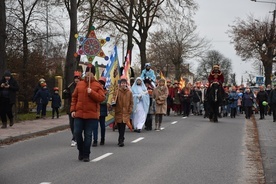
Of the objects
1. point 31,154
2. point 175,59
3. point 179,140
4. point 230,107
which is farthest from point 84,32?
point 175,59

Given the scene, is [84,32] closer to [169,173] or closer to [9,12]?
[9,12]

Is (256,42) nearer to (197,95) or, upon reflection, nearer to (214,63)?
(197,95)

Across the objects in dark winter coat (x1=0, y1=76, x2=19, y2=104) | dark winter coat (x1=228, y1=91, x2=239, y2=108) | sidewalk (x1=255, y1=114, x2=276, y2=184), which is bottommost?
sidewalk (x1=255, y1=114, x2=276, y2=184)

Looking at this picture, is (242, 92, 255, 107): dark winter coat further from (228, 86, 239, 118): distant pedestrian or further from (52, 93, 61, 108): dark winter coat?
Answer: (52, 93, 61, 108): dark winter coat

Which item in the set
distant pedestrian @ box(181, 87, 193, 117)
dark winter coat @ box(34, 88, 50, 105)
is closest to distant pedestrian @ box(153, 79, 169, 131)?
dark winter coat @ box(34, 88, 50, 105)

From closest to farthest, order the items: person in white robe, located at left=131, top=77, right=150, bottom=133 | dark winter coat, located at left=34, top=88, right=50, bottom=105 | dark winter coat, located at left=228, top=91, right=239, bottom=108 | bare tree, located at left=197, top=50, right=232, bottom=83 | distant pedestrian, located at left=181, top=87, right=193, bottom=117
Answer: person in white robe, located at left=131, top=77, right=150, bottom=133 < dark winter coat, located at left=34, top=88, right=50, bottom=105 < distant pedestrian, located at left=181, top=87, right=193, bottom=117 < dark winter coat, located at left=228, top=91, right=239, bottom=108 < bare tree, located at left=197, top=50, right=232, bottom=83

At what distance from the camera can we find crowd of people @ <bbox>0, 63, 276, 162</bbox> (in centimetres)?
1166

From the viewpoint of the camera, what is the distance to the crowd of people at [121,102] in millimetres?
11656

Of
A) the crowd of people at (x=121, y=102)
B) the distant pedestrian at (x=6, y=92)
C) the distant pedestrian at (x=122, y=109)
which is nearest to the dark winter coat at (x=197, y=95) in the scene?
the crowd of people at (x=121, y=102)

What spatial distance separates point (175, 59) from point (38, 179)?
70.7 metres

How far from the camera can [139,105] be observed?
62.6ft

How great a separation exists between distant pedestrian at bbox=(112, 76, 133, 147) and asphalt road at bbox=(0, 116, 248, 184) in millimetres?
426

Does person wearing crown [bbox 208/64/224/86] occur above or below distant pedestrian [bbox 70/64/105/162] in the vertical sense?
above

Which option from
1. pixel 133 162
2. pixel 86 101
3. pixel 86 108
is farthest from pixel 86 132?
pixel 133 162
